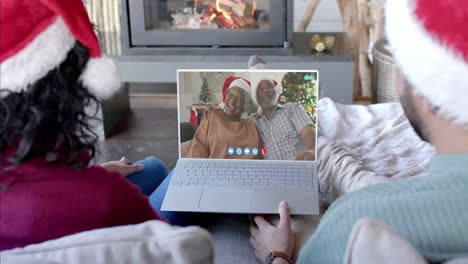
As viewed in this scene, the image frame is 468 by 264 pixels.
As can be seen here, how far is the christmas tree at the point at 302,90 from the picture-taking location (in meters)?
1.33

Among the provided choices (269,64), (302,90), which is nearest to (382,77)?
(269,64)

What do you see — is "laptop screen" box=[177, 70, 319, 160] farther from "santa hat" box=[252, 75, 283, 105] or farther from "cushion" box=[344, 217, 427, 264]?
"cushion" box=[344, 217, 427, 264]

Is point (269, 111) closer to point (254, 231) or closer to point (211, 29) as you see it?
point (254, 231)

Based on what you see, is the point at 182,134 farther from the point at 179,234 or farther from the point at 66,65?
the point at 179,234

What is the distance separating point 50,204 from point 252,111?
2.26ft

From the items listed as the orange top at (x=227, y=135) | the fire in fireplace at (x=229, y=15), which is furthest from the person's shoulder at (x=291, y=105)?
the fire in fireplace at (x=229, y=15)

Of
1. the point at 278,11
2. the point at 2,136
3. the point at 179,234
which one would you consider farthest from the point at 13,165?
the point at 278,11

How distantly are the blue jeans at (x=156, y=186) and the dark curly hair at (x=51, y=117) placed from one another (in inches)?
17.8

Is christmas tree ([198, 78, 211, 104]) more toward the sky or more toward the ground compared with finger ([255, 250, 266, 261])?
more toward the sky

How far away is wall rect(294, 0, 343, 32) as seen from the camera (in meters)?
3.61

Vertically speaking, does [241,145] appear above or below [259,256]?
above

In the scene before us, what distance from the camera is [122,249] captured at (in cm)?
63

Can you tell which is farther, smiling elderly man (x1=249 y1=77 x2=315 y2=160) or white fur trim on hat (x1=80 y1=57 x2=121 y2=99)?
smiling elderly man (x1=249 y1=77 x2=315 y2=160)

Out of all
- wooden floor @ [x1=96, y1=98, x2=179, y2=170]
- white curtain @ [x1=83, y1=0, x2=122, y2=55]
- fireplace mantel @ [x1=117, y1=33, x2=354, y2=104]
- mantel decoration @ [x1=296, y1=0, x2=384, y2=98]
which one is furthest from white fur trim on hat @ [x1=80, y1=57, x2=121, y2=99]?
mantel decoration @ [x1=296, y1=0, x2=384, y2=98]
